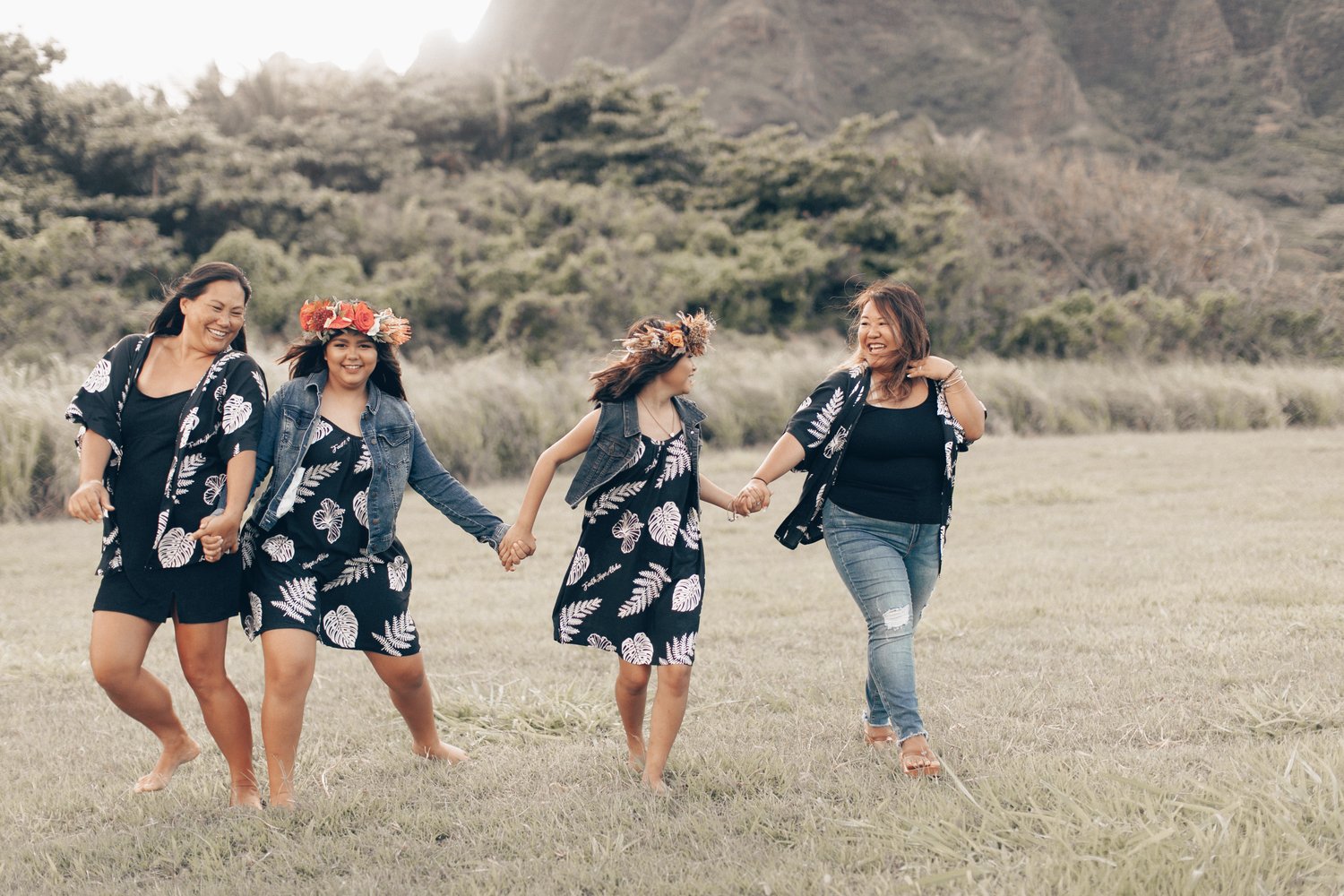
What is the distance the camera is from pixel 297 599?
4.18m

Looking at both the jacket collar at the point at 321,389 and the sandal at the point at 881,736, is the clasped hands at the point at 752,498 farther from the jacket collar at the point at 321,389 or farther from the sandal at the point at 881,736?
the sandal at the point at 881,736

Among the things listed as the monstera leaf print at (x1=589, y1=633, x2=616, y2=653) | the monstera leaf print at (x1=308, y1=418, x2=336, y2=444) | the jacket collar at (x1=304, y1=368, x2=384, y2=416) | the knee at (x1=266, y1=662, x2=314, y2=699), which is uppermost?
the jacket collar at (x1=304, y1=368, x2=384, y2=416)

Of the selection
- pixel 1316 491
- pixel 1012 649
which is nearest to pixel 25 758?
Answer: pixel 1012 649

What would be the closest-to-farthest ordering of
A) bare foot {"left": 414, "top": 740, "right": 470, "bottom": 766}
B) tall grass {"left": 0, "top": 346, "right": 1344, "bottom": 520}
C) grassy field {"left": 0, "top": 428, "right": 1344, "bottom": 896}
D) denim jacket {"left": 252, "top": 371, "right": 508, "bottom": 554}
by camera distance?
1. grassy field {"left": 0, "top": 428, "right": 1344, "bottom": 896}
2. denim jacket {"left": 252, "top": 371, "right": 508, "bottom": 554}
3. bare foot {"left": 414, "top": 740, "right": 470, "bottom": 766}
4. tall grass {"left": 0, "top": 346, "right": 1344, "bottom": 520}

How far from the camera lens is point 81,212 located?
74.0 feet

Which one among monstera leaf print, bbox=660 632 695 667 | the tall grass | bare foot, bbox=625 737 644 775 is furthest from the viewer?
the tall grass

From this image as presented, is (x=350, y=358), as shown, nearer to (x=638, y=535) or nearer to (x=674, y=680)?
(x=638, y=535)

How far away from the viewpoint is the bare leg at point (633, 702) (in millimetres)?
4410

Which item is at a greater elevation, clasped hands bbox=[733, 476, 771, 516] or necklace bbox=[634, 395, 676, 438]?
necklace bbox=[634, 395, 676, 438]

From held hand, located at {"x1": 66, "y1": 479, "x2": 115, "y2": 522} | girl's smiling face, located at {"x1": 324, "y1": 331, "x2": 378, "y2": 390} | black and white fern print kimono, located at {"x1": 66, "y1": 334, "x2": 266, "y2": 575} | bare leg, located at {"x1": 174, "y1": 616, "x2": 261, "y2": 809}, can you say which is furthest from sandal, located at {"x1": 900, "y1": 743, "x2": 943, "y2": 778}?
held hand, located at {"x1": 66, "y1": 479, "x2": 115, "y2": 522}

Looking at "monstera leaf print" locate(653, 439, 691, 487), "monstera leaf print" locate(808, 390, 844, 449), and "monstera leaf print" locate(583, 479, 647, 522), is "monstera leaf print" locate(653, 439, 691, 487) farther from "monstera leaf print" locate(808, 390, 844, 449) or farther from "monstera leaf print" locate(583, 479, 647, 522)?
"monstera leaf print" locate(808, 390, 844, 449)

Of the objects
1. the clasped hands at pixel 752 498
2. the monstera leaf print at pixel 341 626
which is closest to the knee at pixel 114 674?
the monstera leaf print at pixel 341 626

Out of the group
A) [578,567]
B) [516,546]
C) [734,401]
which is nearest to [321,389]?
[516,546]

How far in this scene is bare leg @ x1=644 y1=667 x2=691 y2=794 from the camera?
4305 mm
